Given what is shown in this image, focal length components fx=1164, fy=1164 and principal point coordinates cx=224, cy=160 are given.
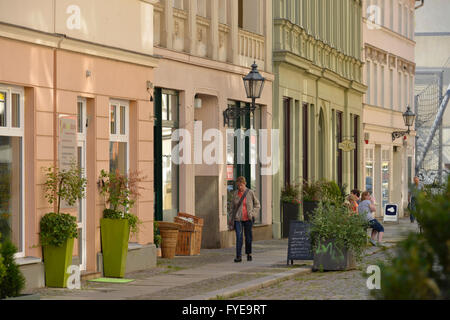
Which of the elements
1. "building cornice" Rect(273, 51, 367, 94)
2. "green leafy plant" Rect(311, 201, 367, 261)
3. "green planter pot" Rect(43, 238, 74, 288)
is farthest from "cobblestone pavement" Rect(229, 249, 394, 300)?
"building cornice" Rect(273, 51, 367, 94)

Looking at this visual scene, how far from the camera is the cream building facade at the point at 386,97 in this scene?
4762 centimetres

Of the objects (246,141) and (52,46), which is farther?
(246,141)

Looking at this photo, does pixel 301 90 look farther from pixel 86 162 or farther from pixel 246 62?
pixel 86 162

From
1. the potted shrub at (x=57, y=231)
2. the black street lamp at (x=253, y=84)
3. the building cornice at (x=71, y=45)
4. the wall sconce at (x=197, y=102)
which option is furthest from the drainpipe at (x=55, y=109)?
the wall sconce at (x=197, y=102)

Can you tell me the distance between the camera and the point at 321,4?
38.1 metres

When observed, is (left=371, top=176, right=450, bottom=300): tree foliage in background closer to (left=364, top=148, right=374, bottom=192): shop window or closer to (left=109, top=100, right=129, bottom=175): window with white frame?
(left=109, top=100, right=129, bottom=175): window with white frame

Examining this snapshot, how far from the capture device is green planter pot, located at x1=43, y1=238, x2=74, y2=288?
53.1 ft

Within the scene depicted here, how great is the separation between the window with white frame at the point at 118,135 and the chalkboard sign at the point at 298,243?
338 cm

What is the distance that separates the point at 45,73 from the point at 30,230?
7.40 feet

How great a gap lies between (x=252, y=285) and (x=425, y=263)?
970cm

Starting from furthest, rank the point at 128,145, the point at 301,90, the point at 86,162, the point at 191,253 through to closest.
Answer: the point at 301,90 < the point at 191,253 < the point at 128,145 < the point at 86,162

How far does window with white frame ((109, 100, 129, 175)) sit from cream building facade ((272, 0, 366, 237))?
11.6 meters

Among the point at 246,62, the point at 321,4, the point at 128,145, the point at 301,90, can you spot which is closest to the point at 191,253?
the point at 128,145

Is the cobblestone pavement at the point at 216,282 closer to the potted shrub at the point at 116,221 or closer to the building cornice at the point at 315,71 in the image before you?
the potted shrub at the point at 116,221
